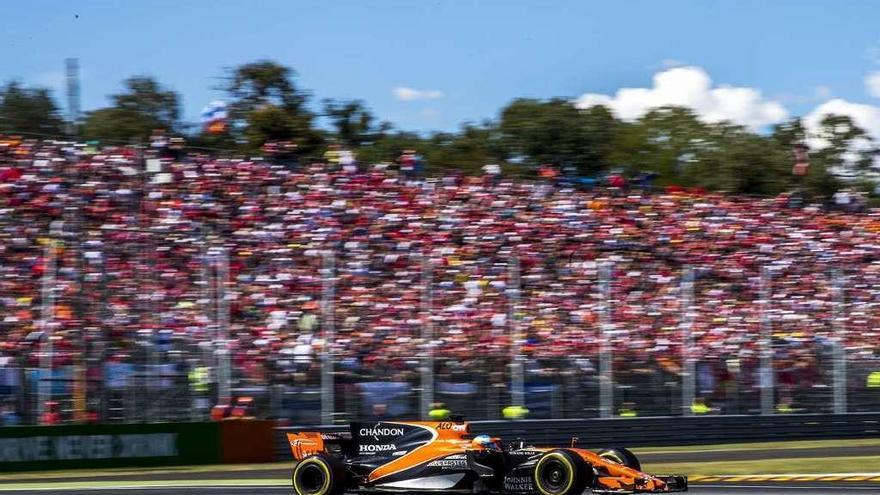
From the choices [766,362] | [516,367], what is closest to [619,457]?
[516,367]

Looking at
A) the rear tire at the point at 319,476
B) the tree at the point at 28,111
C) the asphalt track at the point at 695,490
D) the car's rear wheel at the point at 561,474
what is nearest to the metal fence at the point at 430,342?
the asphalt track at the point at 695,490

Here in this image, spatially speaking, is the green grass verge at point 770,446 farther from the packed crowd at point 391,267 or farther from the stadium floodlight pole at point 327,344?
the stadium floodlight pole at point 327,344

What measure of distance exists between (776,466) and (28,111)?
27.4m

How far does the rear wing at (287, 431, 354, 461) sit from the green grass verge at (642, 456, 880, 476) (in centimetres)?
511

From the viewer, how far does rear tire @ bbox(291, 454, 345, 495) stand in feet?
42.5

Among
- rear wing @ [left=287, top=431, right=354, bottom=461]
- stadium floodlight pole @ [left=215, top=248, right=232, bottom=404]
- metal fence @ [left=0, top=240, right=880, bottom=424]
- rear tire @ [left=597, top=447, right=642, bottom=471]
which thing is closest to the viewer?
rear tire @ [left=597, top=447, right=642, bottom=471]

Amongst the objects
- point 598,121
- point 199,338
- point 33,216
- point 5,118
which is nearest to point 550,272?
point 199,338

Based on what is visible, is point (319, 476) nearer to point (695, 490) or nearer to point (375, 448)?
point (375, 448)

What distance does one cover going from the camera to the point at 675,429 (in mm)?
20969

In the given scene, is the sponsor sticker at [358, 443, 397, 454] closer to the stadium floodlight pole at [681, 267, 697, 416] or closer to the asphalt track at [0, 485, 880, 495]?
the asphalt track at [0, 485, 880, 495]

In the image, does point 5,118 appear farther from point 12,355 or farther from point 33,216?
point 12,355

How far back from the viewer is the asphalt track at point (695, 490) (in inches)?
548

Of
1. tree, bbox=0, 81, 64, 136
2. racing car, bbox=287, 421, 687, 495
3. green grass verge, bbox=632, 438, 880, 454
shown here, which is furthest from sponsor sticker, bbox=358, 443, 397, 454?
tree, bbox=0, 81, 64, 136

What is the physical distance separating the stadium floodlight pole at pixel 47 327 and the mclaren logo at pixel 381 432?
6.20 metres
